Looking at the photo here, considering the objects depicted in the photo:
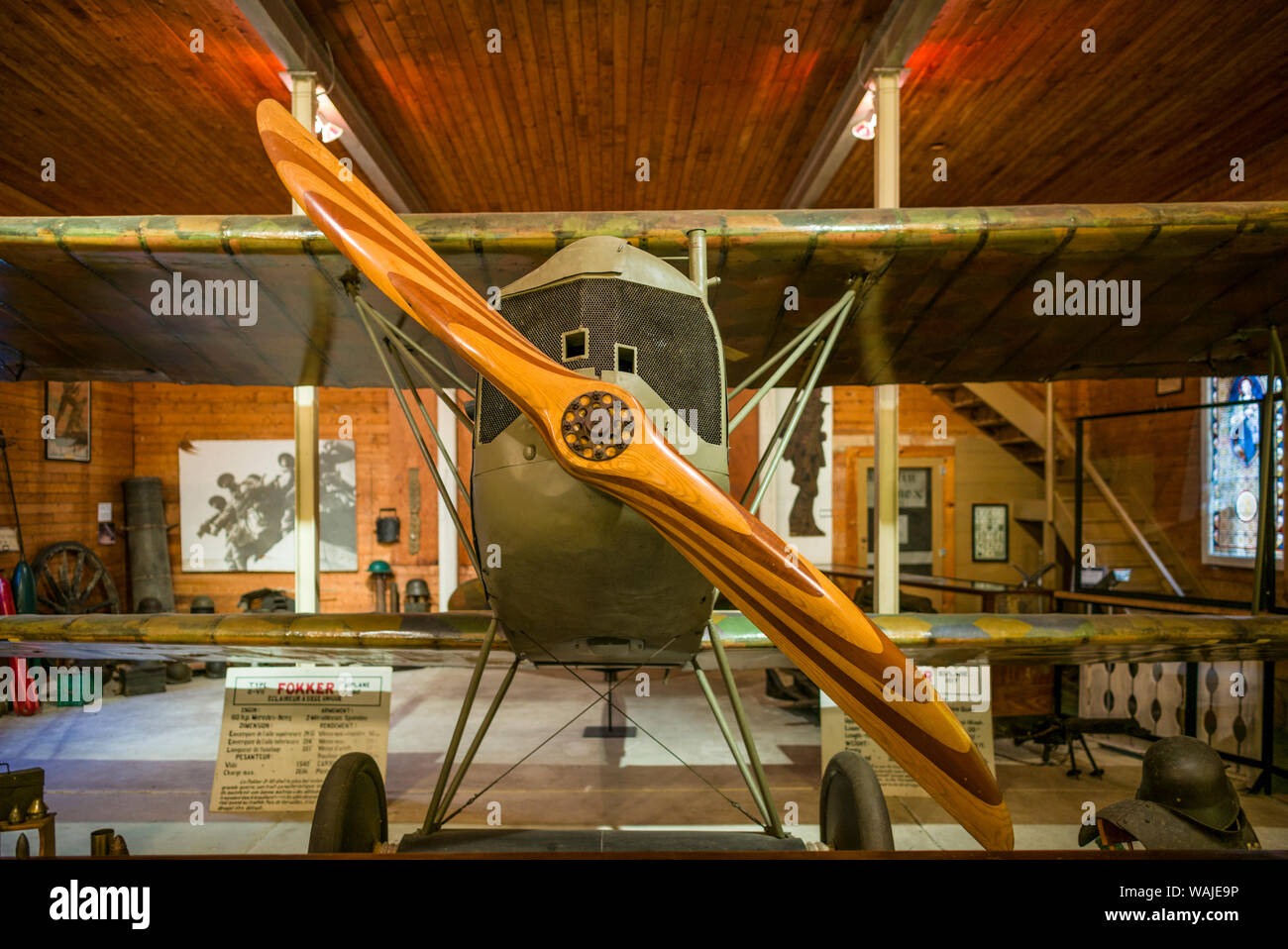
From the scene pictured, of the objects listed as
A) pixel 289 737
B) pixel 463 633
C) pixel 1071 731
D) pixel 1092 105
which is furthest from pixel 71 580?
pixel 1092 105

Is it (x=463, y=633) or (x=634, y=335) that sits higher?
(x=634, y=335)

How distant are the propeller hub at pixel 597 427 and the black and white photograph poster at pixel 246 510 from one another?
28.6 ft

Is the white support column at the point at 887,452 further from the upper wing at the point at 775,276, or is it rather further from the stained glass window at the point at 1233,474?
the stained glass window at the point at 1233,474

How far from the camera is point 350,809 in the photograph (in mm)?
1979

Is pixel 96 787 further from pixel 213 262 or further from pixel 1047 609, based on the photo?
pixel 1047 609

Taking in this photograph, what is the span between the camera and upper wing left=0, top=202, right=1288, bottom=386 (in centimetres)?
181

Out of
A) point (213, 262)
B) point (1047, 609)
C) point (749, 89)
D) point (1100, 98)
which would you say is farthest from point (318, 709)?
point (1047, 609)

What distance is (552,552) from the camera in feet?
4.60

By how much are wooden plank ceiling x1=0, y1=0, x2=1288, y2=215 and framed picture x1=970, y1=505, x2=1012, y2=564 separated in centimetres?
492

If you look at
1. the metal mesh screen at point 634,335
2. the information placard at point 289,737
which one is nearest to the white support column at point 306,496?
the information placard at point 289,737

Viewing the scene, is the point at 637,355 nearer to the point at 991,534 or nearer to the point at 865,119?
the point at 865,119

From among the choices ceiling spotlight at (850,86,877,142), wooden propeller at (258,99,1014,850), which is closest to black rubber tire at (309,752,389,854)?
wooden propeller at (258,99,1014,850)

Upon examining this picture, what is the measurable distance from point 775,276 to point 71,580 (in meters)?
8.83
